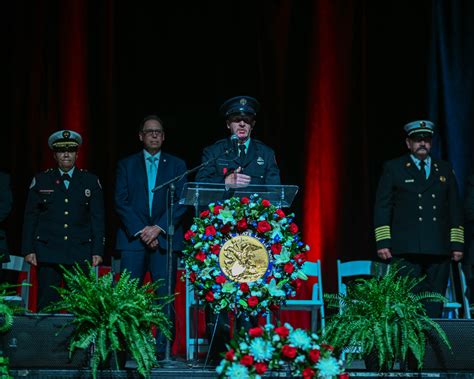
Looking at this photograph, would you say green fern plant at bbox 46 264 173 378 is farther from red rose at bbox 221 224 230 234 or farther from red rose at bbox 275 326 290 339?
red rose at bbox 275 326 290 339

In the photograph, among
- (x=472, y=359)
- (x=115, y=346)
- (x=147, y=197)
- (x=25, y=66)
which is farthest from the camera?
(x=25, y=66)

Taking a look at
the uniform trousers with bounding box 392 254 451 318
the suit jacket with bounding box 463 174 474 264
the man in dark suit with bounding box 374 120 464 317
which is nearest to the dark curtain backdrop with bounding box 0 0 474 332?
the suit jacket with bounding box 463 174 474 264

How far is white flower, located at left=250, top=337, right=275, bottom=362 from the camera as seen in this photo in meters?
3.64

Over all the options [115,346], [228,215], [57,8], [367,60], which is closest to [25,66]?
[57,8]

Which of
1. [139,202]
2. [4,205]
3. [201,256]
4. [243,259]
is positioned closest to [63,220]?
[4,205]

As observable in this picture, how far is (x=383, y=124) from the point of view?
8031mm

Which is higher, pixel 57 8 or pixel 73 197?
pixel 57 8

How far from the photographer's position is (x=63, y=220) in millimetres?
5898

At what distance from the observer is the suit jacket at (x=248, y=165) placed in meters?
5.29

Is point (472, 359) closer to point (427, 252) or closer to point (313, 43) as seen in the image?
point (427, 252)

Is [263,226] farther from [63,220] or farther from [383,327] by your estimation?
[63,220]

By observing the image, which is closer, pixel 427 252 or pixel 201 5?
pixel 427 252

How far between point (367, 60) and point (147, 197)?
10.7 ft

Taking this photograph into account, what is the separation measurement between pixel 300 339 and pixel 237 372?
334mm
